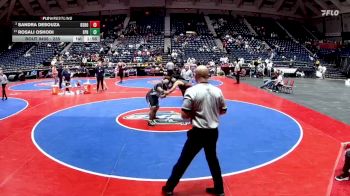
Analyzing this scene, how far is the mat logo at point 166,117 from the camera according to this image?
10.4 meters

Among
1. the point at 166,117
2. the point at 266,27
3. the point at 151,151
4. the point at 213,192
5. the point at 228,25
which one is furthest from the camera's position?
the point at 266,27

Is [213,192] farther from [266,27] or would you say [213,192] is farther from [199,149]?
[266,27]

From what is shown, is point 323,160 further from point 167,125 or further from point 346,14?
point 346,14

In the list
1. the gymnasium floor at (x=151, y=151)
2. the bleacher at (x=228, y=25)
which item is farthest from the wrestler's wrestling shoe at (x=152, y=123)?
the bleacher at (x=228, y=25)

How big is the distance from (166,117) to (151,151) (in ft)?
12.2

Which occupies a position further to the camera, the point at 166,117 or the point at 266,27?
the point at 266,27

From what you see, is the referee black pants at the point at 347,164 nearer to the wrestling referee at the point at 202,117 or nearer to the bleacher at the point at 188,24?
the wrestling referee at the point at 202,117

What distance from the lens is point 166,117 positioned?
11.2 m

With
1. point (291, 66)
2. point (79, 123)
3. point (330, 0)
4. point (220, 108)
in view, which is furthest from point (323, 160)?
point (330, 0)

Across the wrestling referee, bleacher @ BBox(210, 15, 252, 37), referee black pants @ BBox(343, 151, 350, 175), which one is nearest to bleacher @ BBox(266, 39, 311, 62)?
bleacher @ BBox(210, 15, 252, 37)

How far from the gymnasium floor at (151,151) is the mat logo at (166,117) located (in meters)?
0.03

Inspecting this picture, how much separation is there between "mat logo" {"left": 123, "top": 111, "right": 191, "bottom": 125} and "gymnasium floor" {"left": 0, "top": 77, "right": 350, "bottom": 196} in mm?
34

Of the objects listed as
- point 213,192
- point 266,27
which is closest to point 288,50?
point 266,27

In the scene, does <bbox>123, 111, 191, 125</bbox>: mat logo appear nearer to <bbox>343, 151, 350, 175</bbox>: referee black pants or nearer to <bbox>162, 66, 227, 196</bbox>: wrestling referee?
<bbox>343, 151, 350, 175</bbox>: referee black pants
